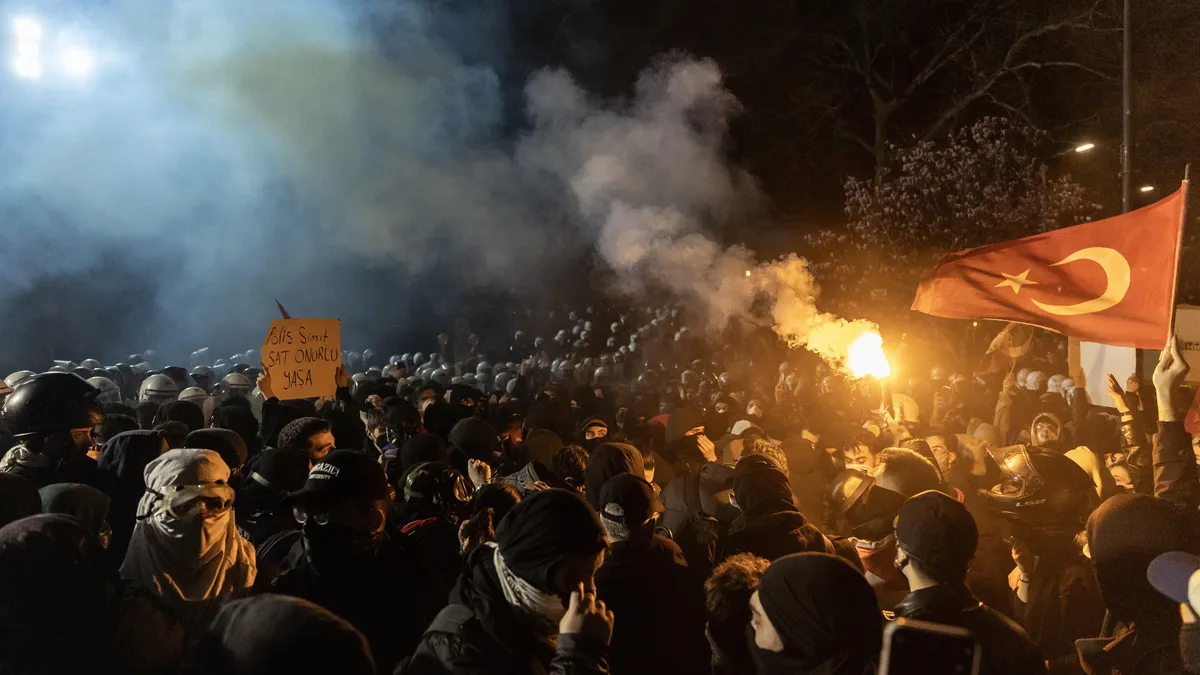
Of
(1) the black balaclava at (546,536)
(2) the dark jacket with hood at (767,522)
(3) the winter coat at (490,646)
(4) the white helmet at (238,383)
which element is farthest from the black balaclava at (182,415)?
(1) the black balaclava at (546,536)

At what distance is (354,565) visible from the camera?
310cm

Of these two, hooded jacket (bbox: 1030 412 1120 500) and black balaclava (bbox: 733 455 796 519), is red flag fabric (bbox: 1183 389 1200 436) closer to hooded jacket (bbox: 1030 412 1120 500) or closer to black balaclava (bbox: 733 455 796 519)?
hooded jacket (bbox: 1030 412 1120 500)

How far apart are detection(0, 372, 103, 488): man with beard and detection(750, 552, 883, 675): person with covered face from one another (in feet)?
11.9

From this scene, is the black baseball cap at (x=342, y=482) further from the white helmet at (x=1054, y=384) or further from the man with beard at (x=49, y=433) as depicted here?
the white helmet at (x=1054, y=384)

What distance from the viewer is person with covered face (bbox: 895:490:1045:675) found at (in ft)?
8.68

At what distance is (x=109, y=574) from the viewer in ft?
8.92

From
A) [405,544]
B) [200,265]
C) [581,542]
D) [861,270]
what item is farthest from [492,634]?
[200,265]

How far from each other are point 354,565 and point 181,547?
0.63 metres

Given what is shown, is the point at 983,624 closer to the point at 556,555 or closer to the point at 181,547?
the point at 556,555

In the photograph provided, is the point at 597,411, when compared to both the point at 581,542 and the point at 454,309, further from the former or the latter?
the point at 454,309

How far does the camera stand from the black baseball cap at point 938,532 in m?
2.92

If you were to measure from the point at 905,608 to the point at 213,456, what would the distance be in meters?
2.56

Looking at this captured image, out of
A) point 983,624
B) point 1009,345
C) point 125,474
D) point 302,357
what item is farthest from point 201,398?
point 1009,345

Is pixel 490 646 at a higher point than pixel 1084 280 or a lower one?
lower
